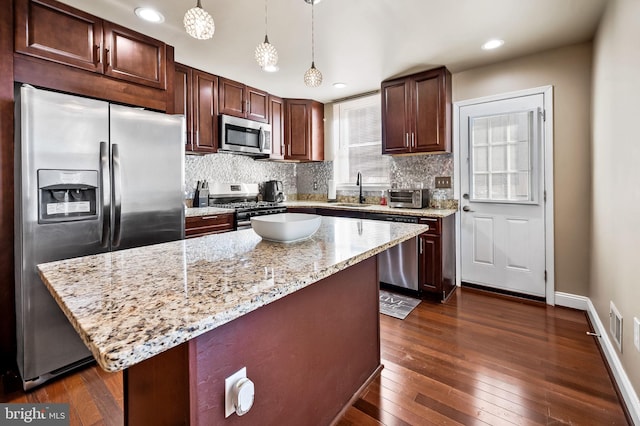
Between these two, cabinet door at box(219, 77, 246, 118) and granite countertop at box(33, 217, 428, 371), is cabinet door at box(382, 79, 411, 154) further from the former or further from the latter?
granite countertop at box(33, 217, 428, 371)

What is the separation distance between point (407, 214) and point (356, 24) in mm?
1764

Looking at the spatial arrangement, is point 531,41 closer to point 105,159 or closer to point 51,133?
point 105,159

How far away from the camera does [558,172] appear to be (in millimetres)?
2830

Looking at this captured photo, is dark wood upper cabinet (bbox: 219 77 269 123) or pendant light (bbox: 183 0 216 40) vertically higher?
Answer: dark wood upper cabinet (bbox: 219 77 269 123)

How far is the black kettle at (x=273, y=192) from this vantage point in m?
4.16

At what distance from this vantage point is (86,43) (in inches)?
82.6

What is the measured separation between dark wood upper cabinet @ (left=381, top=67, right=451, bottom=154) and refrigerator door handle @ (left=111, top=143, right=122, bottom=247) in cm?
265

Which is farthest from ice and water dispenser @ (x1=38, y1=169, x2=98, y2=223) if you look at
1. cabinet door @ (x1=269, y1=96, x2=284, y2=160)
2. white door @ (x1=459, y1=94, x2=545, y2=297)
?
white door @ (x1=459, y1=94, x2=545, y2=297)

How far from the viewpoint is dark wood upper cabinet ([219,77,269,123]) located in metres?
3.39

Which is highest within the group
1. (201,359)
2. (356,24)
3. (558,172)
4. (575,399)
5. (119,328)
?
(356,24)

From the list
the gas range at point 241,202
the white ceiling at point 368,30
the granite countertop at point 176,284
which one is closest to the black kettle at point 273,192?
the gas range at point 241,202

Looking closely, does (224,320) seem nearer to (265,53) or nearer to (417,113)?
(265,53)

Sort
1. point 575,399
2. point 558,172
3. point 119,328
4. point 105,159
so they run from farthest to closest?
point 558,172 → point 105,159 → point 575,399 → point 119,328

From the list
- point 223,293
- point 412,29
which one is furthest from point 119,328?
point 412,29
